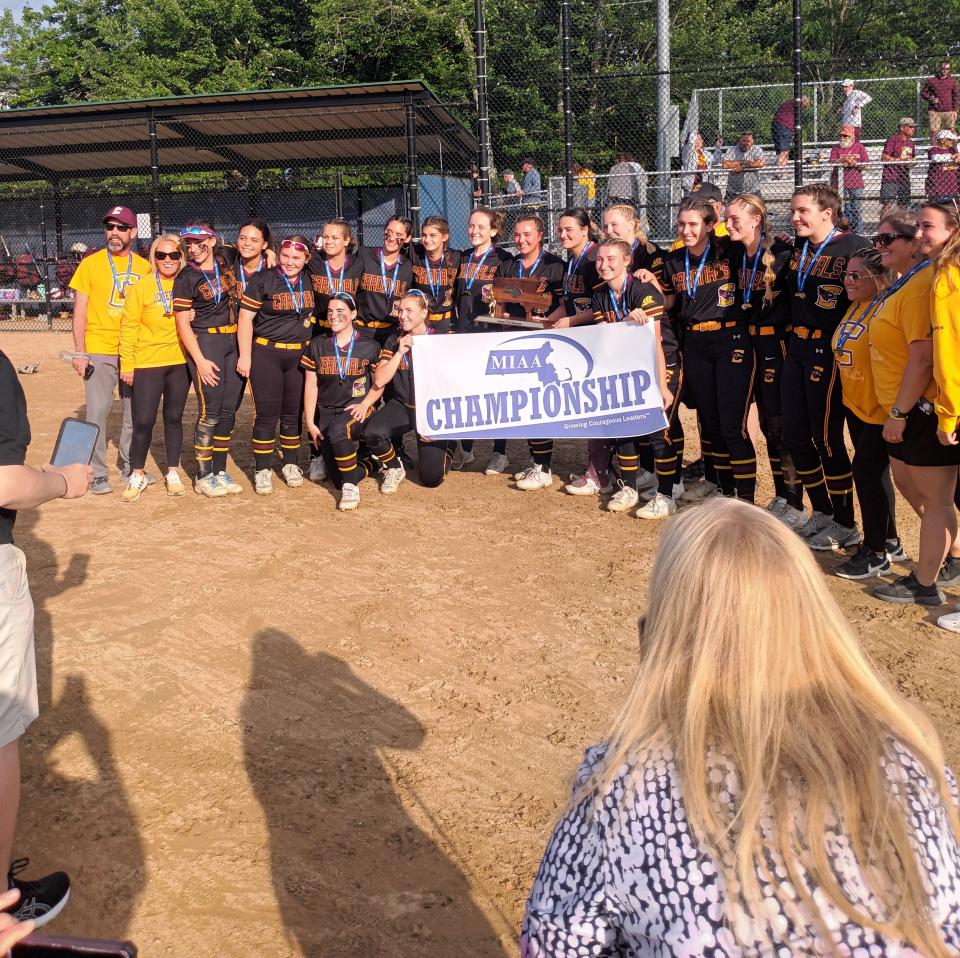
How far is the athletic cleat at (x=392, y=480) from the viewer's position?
8859 mm

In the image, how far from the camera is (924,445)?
5.85 metres

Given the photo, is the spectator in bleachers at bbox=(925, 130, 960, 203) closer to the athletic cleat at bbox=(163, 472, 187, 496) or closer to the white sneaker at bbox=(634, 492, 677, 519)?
the white sneaker at bbox=(634, 492, 677, 519)

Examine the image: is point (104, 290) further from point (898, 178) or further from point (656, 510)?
point (898, 178)

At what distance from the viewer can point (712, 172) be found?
45.4 feet

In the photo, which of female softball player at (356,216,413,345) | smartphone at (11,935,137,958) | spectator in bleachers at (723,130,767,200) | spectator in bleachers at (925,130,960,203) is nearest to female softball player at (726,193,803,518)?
female softball player at (356,216,413,345)

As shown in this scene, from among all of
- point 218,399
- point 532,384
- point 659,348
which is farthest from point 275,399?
point 659,348

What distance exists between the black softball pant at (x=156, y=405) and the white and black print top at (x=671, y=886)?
7.53 metres

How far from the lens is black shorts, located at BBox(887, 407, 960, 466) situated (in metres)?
5.80

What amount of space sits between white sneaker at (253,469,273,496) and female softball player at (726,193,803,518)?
4.12 meters

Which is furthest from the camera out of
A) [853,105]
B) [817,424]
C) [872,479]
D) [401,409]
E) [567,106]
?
[853,105]

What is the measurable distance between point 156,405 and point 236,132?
12.9 m

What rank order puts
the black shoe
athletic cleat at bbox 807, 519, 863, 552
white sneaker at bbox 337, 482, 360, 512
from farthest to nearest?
white sneaker at bbox 337, 482, 360, 512
athletic cleat at bbox 807, 519, 863, 552
the black shoe

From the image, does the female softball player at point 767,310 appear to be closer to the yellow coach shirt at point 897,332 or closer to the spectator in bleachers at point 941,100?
the yellow coach shirt at point 897,332

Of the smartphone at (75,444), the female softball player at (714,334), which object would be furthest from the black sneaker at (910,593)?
the smartphone at (75,444)
